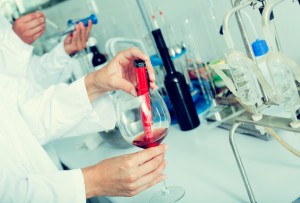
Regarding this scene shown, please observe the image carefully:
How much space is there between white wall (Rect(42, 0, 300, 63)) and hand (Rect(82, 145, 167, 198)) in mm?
644

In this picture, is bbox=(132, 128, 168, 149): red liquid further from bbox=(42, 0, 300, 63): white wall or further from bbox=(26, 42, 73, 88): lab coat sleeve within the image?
bbox=(26, 42, 73, 88): lab coat sleeve

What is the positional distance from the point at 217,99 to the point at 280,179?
0.57 meters

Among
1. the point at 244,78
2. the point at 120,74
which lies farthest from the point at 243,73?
the point at 120,74

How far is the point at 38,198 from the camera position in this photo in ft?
2.51

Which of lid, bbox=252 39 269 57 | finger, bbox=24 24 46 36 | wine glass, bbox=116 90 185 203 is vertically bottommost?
wine glass, bbox=116 90 185 203

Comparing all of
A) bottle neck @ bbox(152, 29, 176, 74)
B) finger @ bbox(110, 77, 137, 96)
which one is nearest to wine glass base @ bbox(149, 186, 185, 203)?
finger @ bbox(110, 77, 137, 96)

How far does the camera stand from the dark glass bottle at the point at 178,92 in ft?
3.86

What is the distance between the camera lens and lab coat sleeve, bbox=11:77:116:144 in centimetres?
113

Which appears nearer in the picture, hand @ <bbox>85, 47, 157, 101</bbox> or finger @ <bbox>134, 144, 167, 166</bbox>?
finger @ <bbox>134, 144, 167, 166</bbox>

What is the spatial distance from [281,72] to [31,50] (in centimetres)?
120

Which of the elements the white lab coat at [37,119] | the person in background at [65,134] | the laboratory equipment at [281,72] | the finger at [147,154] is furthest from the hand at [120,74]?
the laboratory equipment at [281,72]

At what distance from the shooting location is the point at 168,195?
82 cm

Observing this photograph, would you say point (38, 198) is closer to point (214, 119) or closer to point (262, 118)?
point (262, 118)

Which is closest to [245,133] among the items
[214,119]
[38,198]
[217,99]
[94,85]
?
[214,119]
